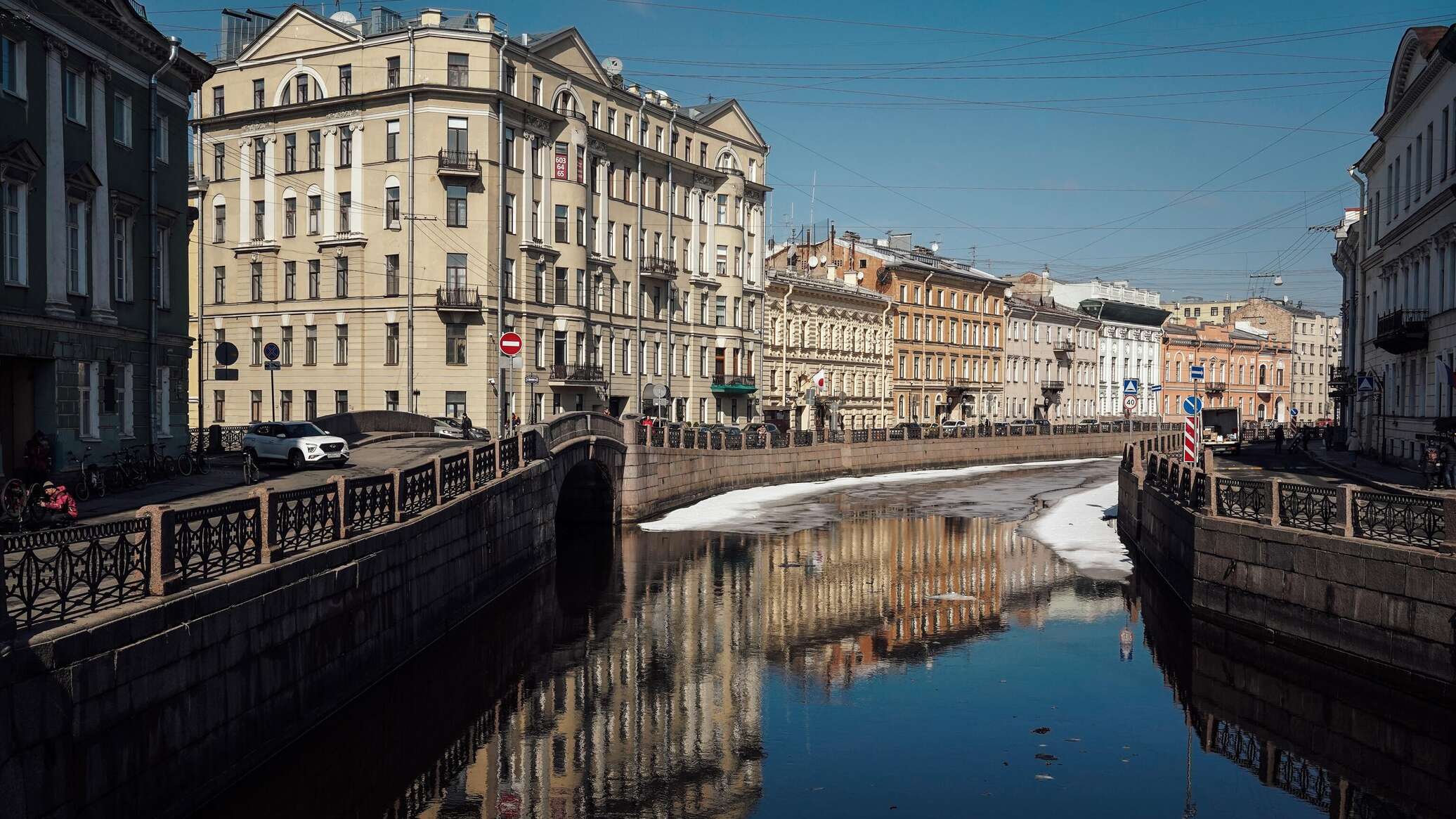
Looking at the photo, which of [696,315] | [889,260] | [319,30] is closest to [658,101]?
[696,315]

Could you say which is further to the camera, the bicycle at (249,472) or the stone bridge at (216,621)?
the bicycle at (249,472)

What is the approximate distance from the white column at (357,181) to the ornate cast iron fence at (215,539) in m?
42.8

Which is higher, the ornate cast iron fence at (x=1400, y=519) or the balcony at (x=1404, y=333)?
the balcony at (x=1404, y=333)

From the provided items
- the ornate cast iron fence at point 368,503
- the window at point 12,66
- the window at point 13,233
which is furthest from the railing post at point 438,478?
the window at point 12,66

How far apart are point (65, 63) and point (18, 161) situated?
10.9ft

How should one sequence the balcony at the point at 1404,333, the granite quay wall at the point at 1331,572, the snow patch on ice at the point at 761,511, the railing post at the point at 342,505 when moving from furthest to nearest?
1. the snow patch on ice at the point at 761,511
2. the balcony at the point at 1404,333
3. the railing post at the point at 342,505
4. the granite quay wall at the point at 1331,572

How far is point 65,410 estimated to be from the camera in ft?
89.0

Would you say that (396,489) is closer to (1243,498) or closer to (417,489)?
(417,489)

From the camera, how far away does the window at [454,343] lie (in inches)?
2185

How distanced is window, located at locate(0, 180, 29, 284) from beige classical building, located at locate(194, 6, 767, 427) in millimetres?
27748

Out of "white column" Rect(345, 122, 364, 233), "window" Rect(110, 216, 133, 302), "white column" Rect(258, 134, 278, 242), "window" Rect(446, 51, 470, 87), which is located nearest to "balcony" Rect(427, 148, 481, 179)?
"window" Rect(446, 51, 470, 87)

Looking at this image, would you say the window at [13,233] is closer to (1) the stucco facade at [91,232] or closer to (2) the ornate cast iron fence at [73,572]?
(1) the stucco facade at [91,232]

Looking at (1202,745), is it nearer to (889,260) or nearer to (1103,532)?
(1103,532)

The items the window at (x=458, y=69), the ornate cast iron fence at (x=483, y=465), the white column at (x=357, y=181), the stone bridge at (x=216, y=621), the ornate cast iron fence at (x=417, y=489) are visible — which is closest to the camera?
the stone bridge at (x=216, y=621)
